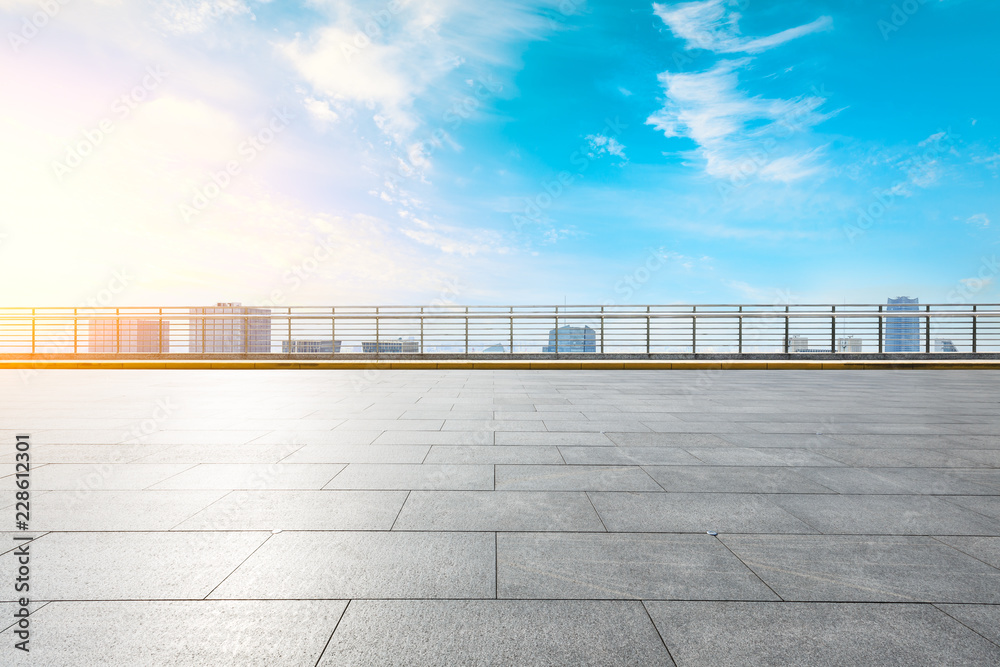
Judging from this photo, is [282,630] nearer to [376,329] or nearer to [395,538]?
[395,538]

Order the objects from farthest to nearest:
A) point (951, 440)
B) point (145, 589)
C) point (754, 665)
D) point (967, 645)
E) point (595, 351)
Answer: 1. point (595, 351)
2. point (951, 440)
3. point (145, 589)
4. point (967, 645)
5. point (754, 665)

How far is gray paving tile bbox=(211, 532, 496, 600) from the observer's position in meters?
2.01

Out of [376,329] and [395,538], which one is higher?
[376,329]

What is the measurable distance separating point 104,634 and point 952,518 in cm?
410

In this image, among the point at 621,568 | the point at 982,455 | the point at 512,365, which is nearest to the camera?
the point at 621,568

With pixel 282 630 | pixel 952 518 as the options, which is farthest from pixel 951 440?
pixel 282 630

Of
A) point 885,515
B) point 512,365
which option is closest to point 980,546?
point 885,515

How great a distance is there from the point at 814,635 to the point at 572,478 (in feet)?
6.15

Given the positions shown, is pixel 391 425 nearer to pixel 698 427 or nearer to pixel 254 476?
pixel 254 476

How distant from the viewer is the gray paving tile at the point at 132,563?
6.63ft

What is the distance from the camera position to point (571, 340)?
14.8 m

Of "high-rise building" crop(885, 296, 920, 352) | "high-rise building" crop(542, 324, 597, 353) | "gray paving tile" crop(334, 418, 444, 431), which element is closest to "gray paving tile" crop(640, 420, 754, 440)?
"gray paving tile" crop(334, 418, 444, 431)

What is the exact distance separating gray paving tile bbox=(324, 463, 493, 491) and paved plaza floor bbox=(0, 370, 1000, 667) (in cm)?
2

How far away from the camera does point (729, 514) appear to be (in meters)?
2.87
